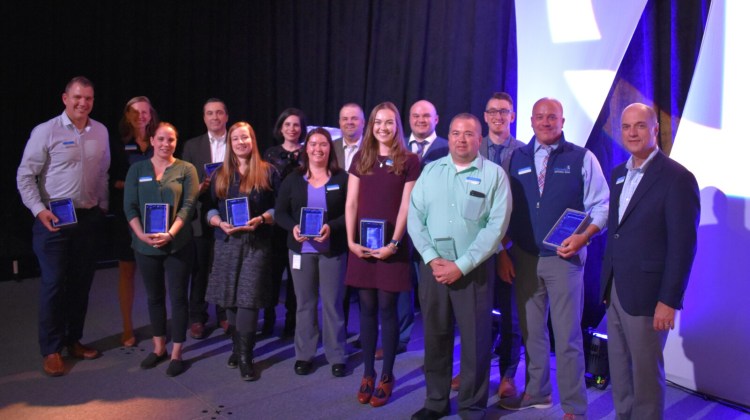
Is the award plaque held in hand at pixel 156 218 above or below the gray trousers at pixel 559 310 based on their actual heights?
above

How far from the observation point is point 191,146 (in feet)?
14.1

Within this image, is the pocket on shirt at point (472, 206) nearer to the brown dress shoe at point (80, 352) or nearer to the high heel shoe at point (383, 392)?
the high heel shoe at point (383, 392)

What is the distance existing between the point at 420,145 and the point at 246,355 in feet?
5.70

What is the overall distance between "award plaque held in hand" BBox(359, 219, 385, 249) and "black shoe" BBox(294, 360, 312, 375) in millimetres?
979

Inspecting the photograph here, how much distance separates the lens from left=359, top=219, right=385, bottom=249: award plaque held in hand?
3113mm

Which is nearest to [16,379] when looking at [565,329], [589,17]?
[565,329]

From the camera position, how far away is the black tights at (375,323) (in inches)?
126

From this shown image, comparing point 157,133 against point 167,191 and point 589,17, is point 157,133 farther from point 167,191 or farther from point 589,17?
point 589,17

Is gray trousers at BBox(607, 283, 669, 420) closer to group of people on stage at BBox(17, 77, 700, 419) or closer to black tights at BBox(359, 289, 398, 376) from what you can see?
group of people on stage at BBox(17, 77, 700, 419)

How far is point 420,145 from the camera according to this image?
13.1 feet

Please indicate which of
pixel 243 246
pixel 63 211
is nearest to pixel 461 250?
pixel 243 246

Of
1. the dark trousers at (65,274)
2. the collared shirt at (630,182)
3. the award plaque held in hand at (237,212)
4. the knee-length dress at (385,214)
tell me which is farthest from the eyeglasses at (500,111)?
the dark trousers at (65,274)

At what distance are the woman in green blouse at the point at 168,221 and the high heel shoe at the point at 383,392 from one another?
1.26m

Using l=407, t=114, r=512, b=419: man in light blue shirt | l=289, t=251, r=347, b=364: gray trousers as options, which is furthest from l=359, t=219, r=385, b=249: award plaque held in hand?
l=289, t=251, r=347, b=364: gray trousers
